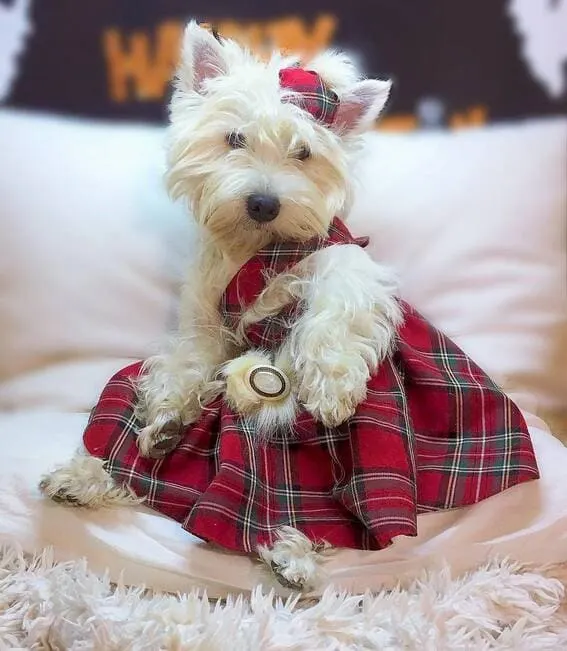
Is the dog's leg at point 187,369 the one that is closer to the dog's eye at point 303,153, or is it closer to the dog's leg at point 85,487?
the dog's leg at point 85,487

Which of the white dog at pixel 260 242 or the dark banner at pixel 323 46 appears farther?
the dark banner at pixel 323 46

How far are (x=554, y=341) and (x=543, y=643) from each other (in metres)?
0.60

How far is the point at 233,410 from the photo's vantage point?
3.75ft

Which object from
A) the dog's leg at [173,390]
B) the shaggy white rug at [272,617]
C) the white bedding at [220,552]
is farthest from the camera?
the dog's leg at [173,390]

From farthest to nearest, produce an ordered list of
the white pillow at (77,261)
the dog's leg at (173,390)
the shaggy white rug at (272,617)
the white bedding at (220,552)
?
the white pillow at (77,261)
the dog's leg at (173,390)
the white bedding at (220,552)
the shaggy white rug at (272,617)

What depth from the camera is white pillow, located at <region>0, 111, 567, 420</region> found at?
53.1 inches

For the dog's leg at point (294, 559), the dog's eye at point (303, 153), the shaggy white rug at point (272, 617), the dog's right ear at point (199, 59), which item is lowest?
the shaggy white rug at point (272, 617)

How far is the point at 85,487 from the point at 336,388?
1.22ft

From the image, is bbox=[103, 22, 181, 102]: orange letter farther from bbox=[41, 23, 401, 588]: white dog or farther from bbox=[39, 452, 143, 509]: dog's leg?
bbox=[39, 452, 143, 509]: dog's leg

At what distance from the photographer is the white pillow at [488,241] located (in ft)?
4.44

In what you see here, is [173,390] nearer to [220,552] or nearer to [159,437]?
[159,437]

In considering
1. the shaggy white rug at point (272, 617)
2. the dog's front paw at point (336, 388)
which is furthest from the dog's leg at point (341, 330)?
the shaggy white rug at point (272, 617)

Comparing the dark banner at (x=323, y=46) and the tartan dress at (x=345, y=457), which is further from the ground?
the dark banner at (x=323, y=46)

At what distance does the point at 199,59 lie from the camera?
1199 mm
